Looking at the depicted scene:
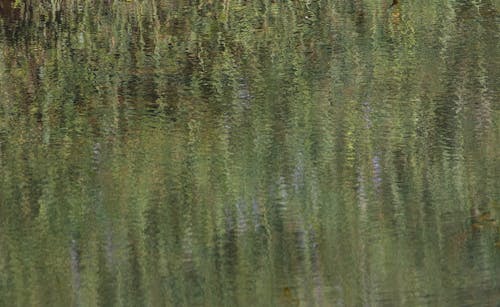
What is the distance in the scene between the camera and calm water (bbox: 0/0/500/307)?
536 cm

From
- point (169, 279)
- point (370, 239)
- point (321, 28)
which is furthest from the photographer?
point (321, 28)

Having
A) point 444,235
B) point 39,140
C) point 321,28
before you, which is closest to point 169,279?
point 444,235

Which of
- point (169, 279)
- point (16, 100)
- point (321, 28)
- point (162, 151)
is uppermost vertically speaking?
point (321, 28)

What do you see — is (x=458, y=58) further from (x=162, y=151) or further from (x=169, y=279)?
(x=169, y=279)

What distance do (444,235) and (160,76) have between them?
3.93 meters

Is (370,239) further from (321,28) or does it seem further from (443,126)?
(321,28)

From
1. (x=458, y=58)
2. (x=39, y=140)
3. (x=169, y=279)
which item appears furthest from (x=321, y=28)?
(x=169, y=279)

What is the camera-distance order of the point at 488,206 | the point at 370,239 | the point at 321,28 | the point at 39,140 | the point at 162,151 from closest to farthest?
the point at 370,239 < the point at 488,206 < the point at 162,151 < the point at 39,140 < the point at 321,28

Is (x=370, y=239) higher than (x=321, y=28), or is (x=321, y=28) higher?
(x=321, y=28)

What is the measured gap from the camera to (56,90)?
8969 millimetres

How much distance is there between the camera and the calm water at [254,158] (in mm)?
5359

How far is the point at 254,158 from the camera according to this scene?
704cm

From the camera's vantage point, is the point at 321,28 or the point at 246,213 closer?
the point at 246,213

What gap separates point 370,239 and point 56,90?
3.93 meters
